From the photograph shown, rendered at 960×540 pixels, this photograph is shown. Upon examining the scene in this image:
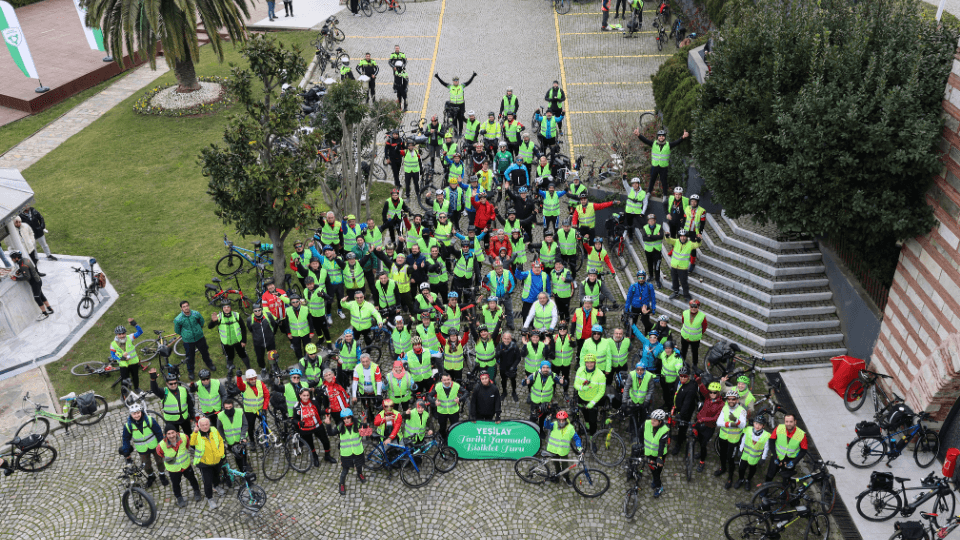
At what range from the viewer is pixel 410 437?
1425cm

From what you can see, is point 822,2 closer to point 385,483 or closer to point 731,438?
point 731,438

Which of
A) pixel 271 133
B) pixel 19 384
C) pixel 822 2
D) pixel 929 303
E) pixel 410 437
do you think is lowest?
pixel 19 384

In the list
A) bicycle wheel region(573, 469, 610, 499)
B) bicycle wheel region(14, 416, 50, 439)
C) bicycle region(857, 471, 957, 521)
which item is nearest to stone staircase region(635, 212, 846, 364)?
bicycle region(857, 471, 957, 521)

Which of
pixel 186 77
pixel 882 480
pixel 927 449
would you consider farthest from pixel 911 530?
pixel 186 77

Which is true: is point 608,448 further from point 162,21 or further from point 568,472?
point 162,21

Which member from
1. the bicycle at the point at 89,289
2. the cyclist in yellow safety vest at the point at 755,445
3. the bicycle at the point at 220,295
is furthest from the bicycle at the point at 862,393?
the bicycle at the point at 89,289

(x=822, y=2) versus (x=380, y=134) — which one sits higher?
(x=822, y=2)

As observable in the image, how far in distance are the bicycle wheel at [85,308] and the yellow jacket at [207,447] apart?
8.17m

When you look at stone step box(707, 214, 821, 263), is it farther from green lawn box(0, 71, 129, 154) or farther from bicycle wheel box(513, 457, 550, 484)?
green lawn box(0, 71, 129, 154)

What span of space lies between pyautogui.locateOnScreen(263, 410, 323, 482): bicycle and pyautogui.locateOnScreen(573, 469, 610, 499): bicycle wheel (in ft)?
17.3

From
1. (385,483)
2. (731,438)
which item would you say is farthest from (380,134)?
(731,438)

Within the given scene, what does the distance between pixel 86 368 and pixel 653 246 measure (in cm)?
1403

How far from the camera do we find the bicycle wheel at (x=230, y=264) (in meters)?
20.8

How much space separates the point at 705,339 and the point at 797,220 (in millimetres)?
3712
